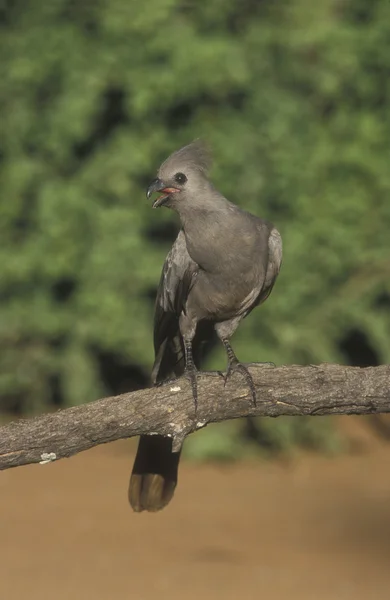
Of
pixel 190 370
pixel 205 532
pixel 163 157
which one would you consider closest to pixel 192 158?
pixel 190 370

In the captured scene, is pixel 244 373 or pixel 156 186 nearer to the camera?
pixel 244 373

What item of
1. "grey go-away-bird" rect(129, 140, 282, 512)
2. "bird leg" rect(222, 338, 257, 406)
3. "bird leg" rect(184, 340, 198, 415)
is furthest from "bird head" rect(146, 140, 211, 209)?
"bird leg" rect(222, 338, 257, 406)

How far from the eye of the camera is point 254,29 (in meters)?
9.35

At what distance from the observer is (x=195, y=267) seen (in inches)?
215

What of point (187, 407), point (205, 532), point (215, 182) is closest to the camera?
point (187, 407)

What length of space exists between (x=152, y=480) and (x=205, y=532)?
274cm

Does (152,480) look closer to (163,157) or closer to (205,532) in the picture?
(205,532)

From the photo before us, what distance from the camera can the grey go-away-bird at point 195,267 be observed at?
17.5 ft

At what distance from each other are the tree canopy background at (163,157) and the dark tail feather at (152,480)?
368 cm

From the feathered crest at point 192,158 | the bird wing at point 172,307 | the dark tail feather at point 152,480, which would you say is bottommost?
the dark tail feather at point 152,480

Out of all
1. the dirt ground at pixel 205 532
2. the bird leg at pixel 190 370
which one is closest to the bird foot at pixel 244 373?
the bird leg at pixel 190 370

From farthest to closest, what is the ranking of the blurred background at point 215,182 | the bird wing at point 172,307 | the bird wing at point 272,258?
the blurred background at point 215,182 < the bird wing at point 272,258 < the bird wing at point 172,307

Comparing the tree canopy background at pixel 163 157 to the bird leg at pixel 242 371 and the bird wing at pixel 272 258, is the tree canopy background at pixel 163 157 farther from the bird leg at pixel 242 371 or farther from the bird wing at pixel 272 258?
the bird leg at pixel 242 371

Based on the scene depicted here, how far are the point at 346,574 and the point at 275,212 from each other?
3403 millimetres
